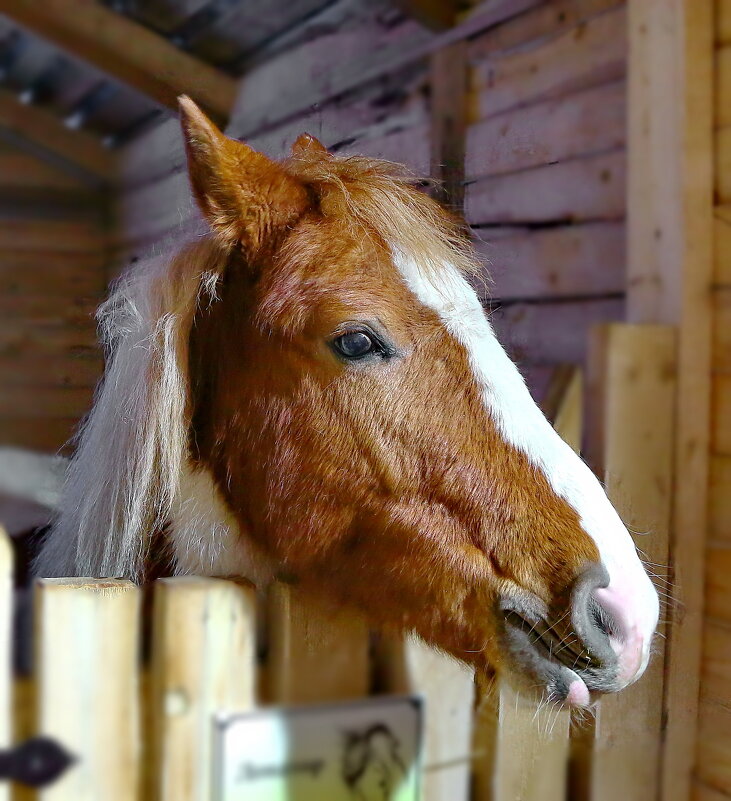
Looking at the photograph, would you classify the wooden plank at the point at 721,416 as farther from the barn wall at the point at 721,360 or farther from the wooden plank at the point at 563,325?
the wooden plank at the point at 563,325

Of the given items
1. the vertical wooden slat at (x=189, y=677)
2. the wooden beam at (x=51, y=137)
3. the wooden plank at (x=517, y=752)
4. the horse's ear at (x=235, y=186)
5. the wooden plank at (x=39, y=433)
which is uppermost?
the wooden beam at (x=51, y=137)

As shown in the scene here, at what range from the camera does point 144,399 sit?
45cm

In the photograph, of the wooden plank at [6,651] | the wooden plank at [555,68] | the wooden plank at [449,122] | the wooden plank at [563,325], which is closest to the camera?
the wooden plank at [6,651]

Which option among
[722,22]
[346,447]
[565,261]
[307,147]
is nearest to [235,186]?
[307,147]

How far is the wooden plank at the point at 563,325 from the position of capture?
0.73 meters

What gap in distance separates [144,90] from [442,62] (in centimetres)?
26

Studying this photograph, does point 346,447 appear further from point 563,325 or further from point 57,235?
point 563,325

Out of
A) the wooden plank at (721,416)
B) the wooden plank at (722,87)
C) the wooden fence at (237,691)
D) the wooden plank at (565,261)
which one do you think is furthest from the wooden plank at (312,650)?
the wooden plank at (722,87)

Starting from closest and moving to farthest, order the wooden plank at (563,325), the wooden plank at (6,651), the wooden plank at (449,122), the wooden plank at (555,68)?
the wooden plank at (6,651), the wooden plank at (449,122), the wooden plank at (555,68), the wooden plank at (563,325)

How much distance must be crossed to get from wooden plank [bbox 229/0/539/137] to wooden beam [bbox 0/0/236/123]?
16 millimetres

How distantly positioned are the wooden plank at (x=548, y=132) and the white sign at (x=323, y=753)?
0.36m

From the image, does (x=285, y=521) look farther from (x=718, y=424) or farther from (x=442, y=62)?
(x=718, y=424)

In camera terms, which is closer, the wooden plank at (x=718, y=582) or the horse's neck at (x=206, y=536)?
the horse's neck at (x=206, y=536)

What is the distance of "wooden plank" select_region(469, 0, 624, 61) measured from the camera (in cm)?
63
